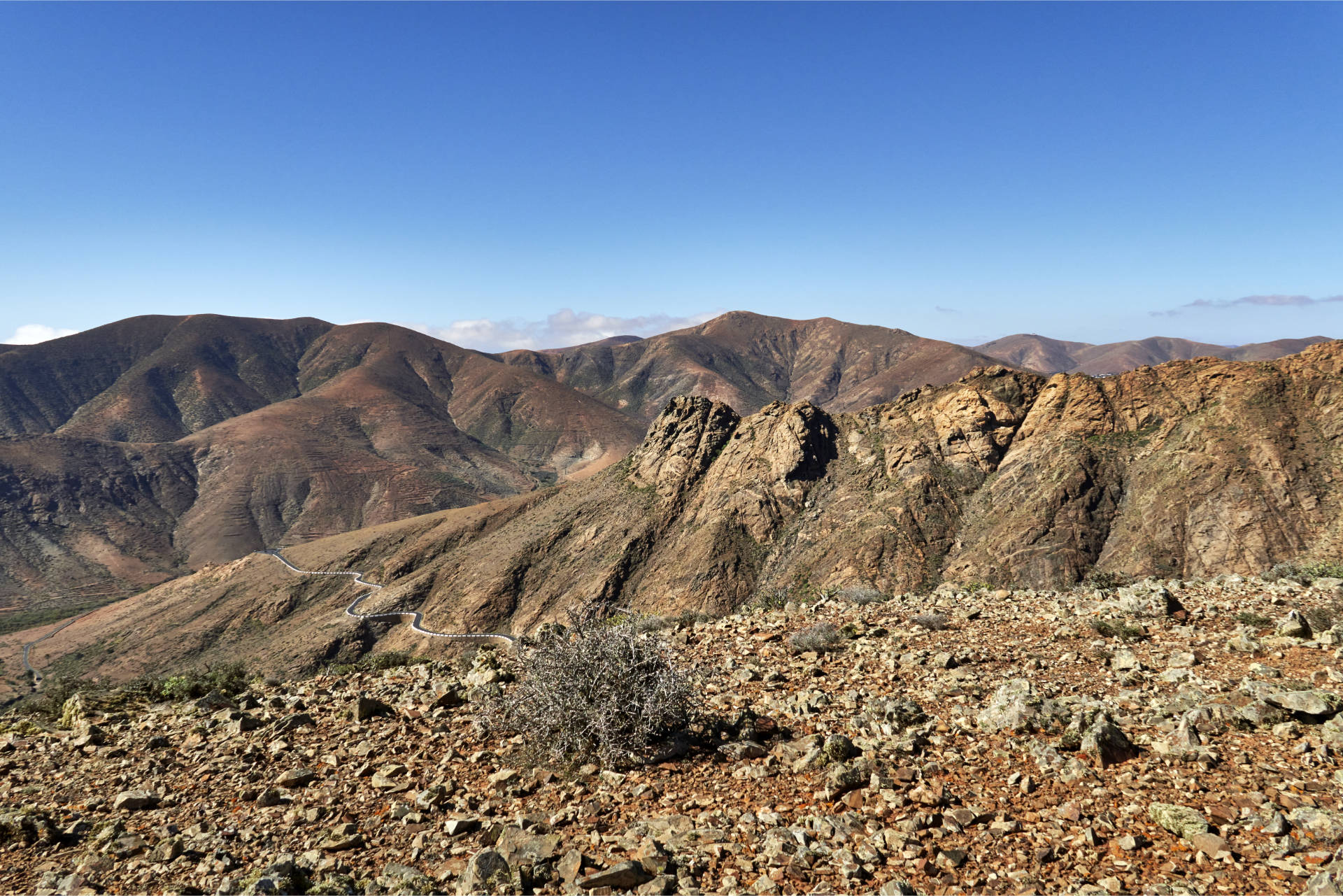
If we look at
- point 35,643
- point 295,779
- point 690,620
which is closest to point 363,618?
point 35,643

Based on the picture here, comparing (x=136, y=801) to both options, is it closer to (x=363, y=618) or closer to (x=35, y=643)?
(x=363, y=618)

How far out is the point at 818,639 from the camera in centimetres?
1011

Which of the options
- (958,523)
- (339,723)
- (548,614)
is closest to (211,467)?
(548,614)

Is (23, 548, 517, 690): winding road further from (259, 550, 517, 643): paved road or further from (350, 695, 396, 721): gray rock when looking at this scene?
(350, 695, 396, 721): gray rock

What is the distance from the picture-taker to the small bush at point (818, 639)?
10.0 m

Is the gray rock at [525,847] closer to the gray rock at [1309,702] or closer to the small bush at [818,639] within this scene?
the small bush at [818,639]

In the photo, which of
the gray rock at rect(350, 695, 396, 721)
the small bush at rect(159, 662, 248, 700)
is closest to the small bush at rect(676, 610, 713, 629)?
the gray rock at rect(350, 695, 396, 721)

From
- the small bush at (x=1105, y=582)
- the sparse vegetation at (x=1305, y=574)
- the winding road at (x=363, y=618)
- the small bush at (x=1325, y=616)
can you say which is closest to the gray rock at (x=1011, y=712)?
the small bush at (x=1325, y=616)

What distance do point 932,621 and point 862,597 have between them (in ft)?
9.55

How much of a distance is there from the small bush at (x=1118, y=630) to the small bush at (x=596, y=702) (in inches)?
260

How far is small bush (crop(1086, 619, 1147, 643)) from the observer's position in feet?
30.9

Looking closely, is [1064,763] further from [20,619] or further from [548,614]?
[20,619]

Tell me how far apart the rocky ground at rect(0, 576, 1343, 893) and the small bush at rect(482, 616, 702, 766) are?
0.26m

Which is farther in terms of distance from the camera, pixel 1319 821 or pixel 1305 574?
pixel 1305 574
